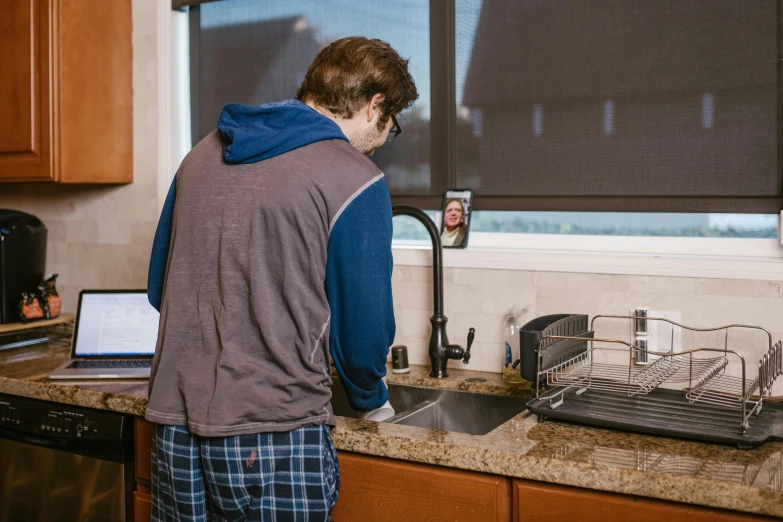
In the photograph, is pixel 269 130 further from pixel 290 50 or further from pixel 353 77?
pixel 290 50

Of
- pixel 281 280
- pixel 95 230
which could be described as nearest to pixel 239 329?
pixel 281 280

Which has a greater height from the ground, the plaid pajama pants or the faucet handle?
the faucet handle

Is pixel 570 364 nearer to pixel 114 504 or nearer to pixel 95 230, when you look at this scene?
pixel 114 504

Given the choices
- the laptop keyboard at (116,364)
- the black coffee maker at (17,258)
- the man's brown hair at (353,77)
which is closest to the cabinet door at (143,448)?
the laptop keyboard at (116,364)

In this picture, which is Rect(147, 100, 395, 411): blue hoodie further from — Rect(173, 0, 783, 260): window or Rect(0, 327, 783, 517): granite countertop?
Rect(173, 0, 783, 260): window

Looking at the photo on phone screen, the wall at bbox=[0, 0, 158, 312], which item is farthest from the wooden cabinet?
the wall at bbox=[0, 0, 158, 312]

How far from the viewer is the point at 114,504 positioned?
197 cm

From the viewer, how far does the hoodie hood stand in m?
1.42

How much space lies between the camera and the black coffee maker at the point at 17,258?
2.64 m

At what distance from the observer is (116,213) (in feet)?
9.36

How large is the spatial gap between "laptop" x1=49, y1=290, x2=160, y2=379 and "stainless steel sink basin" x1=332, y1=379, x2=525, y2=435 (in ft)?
2.56

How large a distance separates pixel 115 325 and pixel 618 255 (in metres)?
1.47

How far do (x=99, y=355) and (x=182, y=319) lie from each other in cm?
100

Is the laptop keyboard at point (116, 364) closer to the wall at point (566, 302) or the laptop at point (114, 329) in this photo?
the laptop at point (114, 329)
